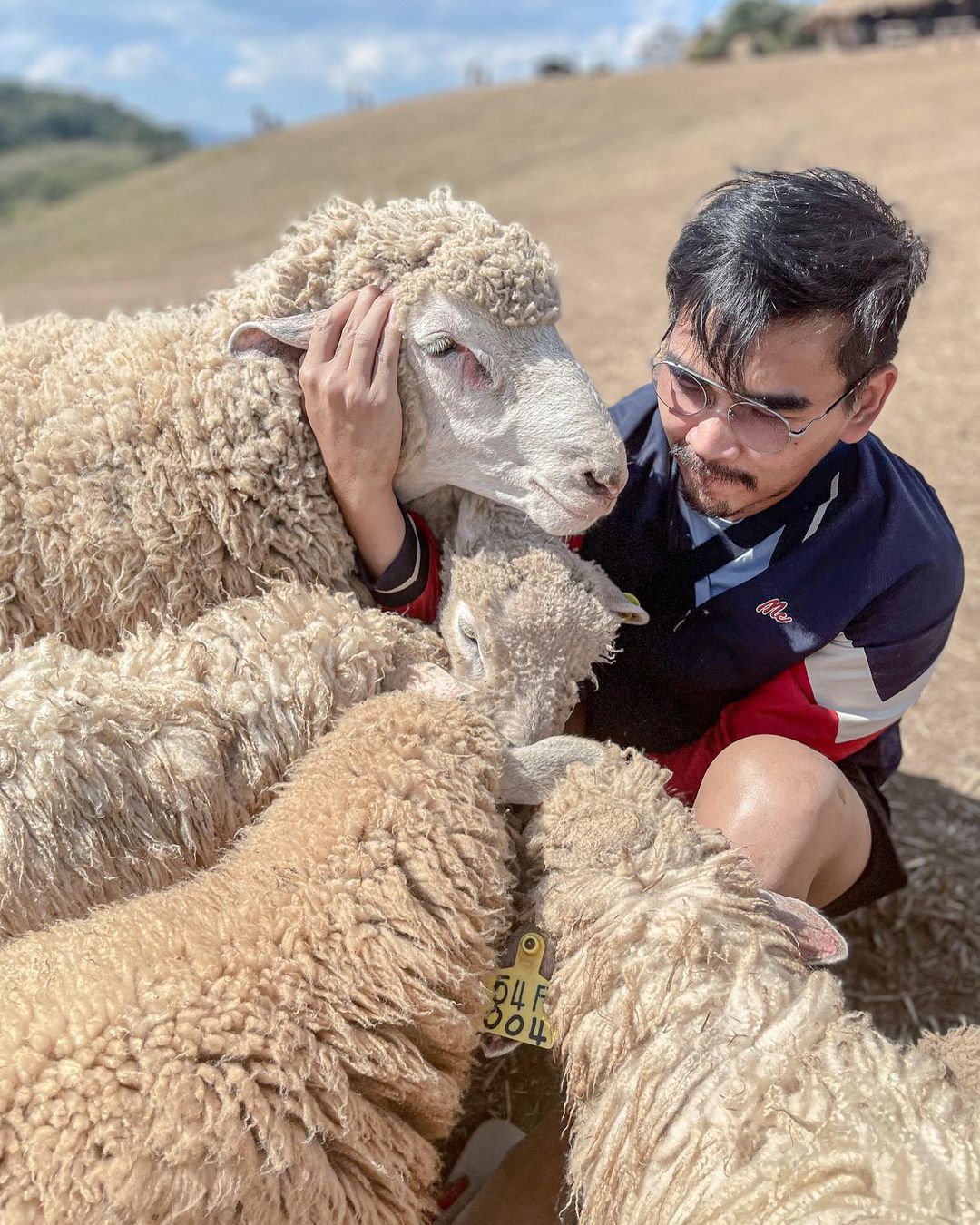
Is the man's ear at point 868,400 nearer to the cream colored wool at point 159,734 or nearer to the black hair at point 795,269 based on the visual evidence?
the black hair at point 795,269

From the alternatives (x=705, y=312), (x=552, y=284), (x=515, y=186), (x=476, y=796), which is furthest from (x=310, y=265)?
(x=515, y=186)

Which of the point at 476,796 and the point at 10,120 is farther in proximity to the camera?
the point at 10,120

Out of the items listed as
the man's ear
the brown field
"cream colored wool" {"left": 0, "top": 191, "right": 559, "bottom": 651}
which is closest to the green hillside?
the brown field

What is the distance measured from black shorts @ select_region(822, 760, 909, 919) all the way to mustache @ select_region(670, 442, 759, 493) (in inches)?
27.3

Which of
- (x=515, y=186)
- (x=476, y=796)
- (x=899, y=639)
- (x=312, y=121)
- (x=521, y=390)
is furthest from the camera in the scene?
(x=312, y=121)

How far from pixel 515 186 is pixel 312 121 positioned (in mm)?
14802

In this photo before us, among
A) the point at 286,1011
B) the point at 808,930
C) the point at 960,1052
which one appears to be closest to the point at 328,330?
the point at 286,1011

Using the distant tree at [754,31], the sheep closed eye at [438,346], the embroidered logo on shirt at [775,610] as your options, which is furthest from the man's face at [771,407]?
the distant tree at [754,31]

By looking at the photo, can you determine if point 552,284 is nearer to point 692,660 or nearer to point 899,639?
point 692,660

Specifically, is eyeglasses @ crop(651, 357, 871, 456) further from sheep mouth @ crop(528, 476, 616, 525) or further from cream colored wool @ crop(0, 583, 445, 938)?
cream colored wool @ crop(0, 583, 445, 938)

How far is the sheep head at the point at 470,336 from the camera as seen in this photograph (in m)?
1.90

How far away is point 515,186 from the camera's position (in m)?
18.1

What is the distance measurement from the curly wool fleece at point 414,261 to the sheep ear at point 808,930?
112 centimetres

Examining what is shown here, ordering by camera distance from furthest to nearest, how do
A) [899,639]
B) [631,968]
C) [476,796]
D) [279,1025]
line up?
[899,639]
[476,796]
[631,968]
[279,1025]
